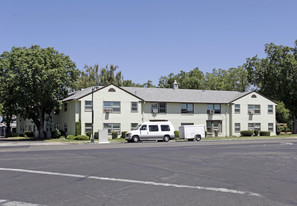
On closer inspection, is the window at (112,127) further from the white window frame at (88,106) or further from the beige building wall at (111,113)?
the white window frame at (88,106)

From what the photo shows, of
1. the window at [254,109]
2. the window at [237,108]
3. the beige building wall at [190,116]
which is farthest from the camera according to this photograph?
the window at [254,109]

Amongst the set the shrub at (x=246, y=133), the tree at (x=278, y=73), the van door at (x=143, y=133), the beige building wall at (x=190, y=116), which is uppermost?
the tree at (x=278, y=73)

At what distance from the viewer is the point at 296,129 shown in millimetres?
64938

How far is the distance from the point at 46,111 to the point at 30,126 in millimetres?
14455

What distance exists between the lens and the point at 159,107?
5062 cm

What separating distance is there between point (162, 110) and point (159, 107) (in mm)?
623

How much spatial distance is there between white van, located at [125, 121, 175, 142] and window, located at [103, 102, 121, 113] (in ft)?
31.1

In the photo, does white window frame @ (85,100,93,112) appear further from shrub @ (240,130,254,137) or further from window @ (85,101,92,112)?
shrub @ (240,130,254,137)

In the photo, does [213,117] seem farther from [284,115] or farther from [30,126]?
[30,126]

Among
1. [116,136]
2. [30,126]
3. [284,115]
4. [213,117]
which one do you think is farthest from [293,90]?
[30,126]

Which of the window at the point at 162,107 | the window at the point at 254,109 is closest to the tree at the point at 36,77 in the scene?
the window at the point at 162,107

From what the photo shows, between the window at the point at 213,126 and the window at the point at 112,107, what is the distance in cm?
1390

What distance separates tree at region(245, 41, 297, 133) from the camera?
2461 inches

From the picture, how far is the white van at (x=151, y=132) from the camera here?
3825cm
